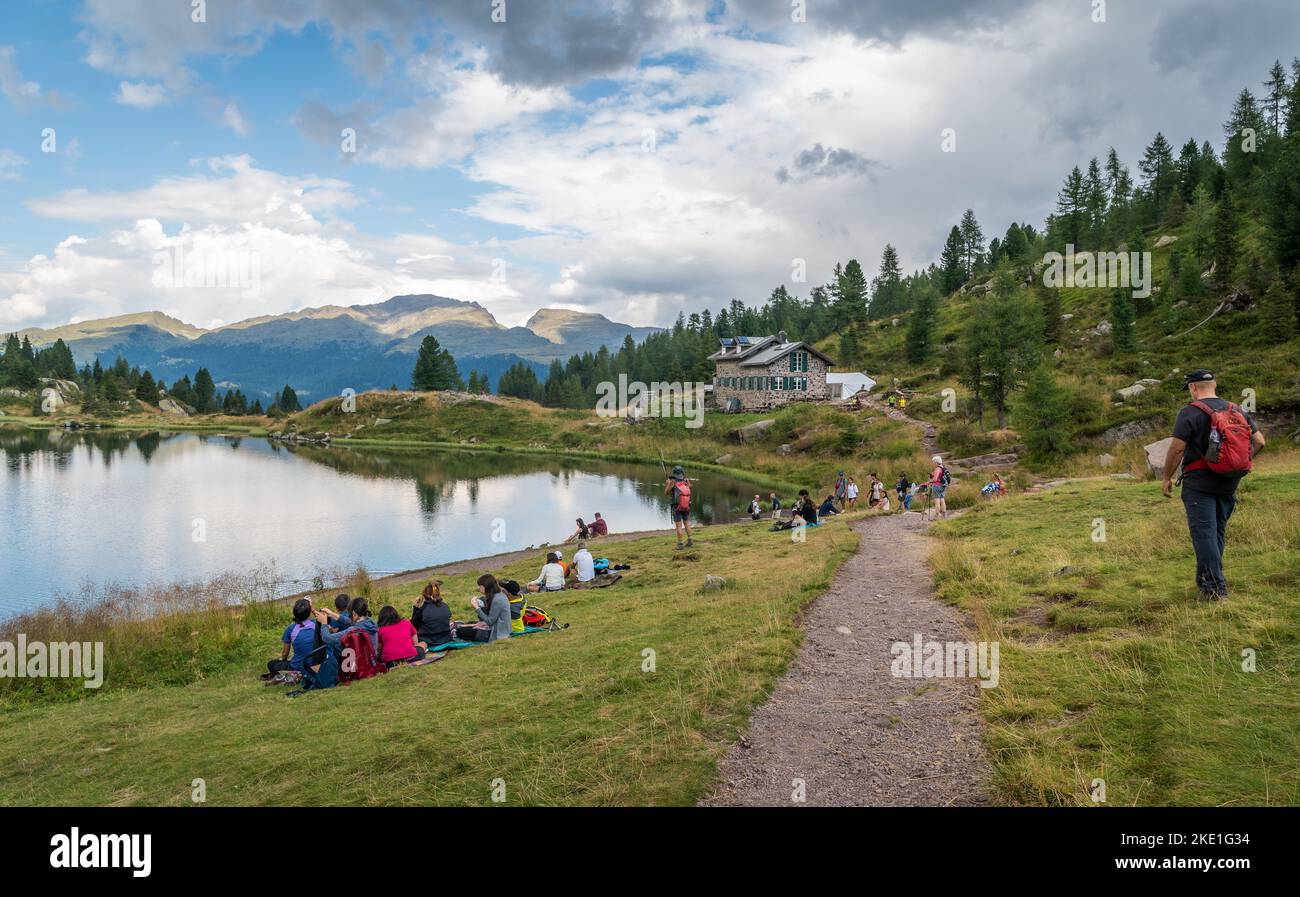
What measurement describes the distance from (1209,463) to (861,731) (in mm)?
5889

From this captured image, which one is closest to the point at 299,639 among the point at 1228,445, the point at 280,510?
the point at 1228,445

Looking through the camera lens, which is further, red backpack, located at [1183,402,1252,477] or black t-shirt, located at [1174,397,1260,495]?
black t-shirt, located at [1174,397,1260,495]

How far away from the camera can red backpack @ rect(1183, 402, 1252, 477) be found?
871 cm

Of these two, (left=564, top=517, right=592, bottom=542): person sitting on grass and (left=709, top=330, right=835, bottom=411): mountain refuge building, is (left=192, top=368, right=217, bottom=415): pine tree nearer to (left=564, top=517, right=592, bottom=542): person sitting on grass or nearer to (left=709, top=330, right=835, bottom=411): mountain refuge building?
(left=709, top=330, right=835, bottom=411): mountain refuge building

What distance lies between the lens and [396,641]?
13289mm

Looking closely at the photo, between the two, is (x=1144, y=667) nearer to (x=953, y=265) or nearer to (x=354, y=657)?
(x=354, y=657)

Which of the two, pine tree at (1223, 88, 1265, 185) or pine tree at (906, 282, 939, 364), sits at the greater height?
pine tree at (1223, 88, 1265, 185)

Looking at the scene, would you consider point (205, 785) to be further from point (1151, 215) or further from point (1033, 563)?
point (1151, 215)

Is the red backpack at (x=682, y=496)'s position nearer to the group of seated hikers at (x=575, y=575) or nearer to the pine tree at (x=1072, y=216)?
the group of seated hikers at (x=575, y=575)

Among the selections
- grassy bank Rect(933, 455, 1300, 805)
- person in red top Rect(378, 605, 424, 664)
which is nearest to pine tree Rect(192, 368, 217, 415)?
person in red top Rect(378, 605, 424, 664)

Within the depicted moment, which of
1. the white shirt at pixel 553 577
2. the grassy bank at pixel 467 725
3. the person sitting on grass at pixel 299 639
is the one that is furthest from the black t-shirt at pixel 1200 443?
the white shirt at pixel 553 577

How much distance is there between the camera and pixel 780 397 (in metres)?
91.3

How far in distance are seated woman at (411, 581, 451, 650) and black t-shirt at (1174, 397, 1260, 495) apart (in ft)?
43.5
